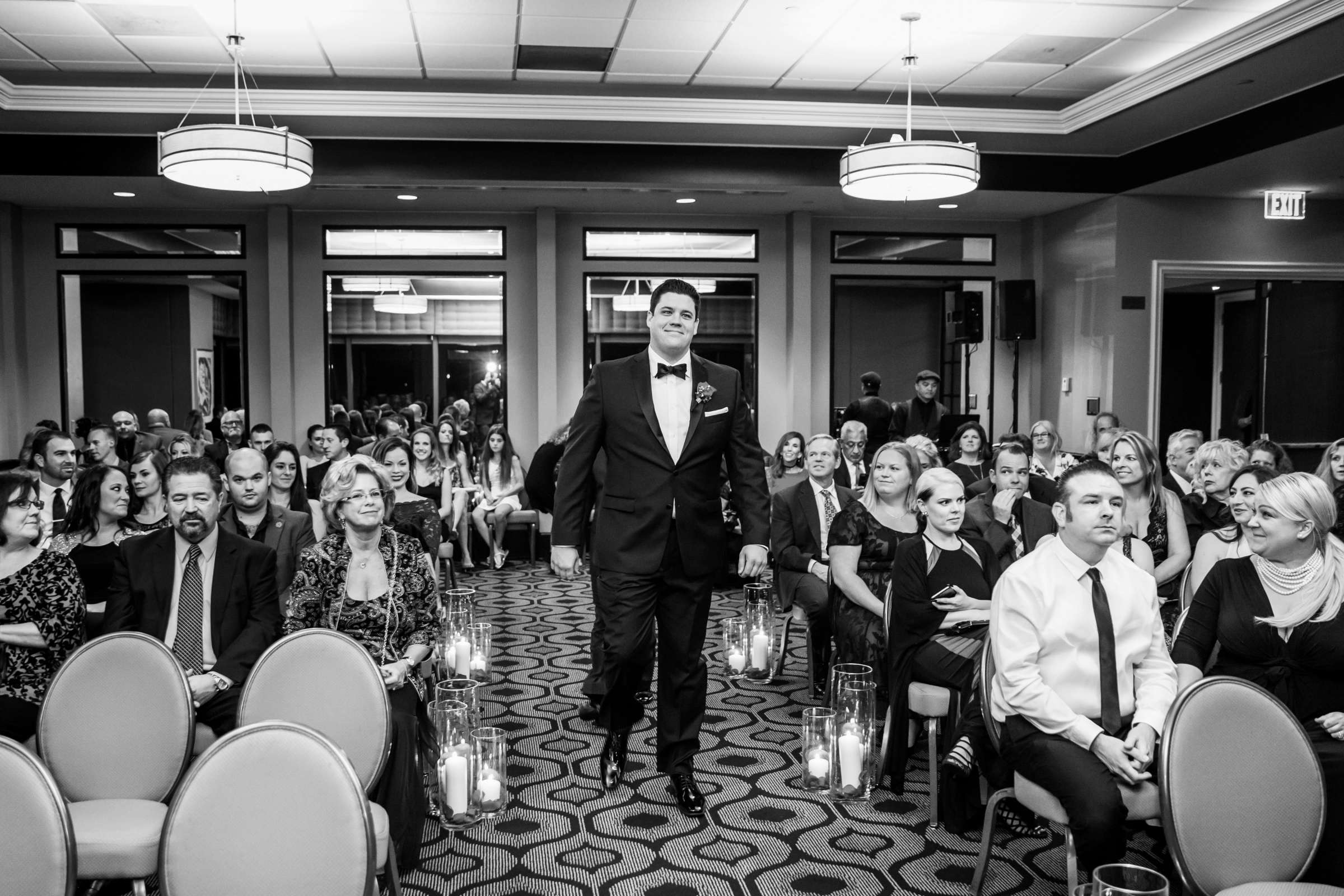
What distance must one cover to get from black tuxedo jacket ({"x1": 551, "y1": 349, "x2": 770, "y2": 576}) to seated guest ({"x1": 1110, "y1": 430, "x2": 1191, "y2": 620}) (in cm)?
223

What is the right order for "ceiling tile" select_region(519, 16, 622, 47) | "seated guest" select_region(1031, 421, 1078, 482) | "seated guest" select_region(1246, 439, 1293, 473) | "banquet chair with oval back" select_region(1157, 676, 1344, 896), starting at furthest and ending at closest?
1. "seated guest" select_region(1031, 421, 1078, 482)
2. "ceiling tile" select_region(519, 16, 622, 47)
3. "seated guest" select_region(1246, 439, 1293, 473)
4. "banquet chair with oval back" select_region(1157, 676, 1344, 896)

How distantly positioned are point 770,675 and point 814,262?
5.95m

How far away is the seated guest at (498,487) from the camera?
30.5ft

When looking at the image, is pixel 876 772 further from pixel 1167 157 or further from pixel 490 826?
pixel 1167 157

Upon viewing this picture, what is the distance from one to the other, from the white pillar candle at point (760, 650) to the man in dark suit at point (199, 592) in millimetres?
2513

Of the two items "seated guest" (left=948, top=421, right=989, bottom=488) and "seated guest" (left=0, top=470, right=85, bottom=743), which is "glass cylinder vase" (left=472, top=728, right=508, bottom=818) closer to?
"seated guest" (left=0, top=470, right=85, bottom=743)

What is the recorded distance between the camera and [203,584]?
3.42 m

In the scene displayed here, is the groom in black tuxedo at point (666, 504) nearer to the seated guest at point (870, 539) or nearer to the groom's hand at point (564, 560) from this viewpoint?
the groom's hand at point (564, 560)

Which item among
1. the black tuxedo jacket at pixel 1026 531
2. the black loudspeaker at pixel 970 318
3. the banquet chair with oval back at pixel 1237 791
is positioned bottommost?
the banquet chair with oval back at pixel 1237 791

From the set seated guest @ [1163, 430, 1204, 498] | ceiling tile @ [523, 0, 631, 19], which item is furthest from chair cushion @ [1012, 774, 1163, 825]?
ceiling tile @ [523, 0, 631, 19]

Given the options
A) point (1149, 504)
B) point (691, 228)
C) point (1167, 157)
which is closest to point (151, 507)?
point (1149, 504)

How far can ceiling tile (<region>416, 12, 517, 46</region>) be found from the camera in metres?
6.26

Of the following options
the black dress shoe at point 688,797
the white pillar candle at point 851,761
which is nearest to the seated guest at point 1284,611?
the white pillar candle at point 851,761

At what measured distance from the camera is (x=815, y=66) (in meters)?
7.19
